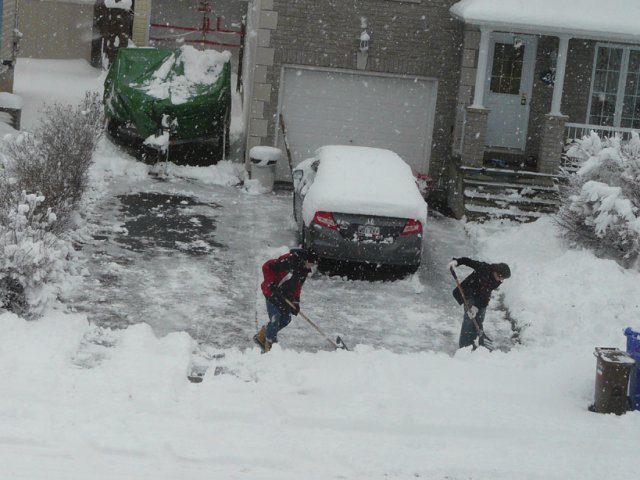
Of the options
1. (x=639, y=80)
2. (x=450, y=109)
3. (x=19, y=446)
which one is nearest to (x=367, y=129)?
(x=450, y=109)

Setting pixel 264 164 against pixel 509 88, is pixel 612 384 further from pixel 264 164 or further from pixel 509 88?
pixel 509 88

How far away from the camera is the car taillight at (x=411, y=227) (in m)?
13.8

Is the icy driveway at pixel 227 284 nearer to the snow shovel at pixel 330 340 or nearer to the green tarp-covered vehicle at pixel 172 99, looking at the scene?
the snow shovel at pixel 330 340

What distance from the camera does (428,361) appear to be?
33.3ft

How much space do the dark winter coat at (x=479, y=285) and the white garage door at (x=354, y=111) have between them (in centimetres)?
932

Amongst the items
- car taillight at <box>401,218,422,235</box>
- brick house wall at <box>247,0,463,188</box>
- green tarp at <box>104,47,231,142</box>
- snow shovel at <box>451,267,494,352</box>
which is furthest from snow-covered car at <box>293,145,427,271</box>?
green tarp at <box>104,47,231,142</box>

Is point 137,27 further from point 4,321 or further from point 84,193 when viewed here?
point 4,321

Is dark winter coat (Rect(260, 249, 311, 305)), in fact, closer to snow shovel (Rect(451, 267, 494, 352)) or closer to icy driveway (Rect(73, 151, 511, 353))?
icy driveway (Rect(73, 151, 511, 353))

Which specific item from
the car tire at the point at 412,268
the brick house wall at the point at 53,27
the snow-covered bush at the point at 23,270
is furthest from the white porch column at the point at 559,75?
the brick house wall at the point at 53,27

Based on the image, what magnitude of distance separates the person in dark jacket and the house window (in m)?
10.1

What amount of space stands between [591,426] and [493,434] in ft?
3.17

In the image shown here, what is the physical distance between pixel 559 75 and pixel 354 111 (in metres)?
4.04

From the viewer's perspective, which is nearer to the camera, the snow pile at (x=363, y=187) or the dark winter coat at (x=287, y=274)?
the dark winter coat at (x=287, y=274)

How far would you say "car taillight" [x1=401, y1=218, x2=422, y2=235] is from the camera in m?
13.8
